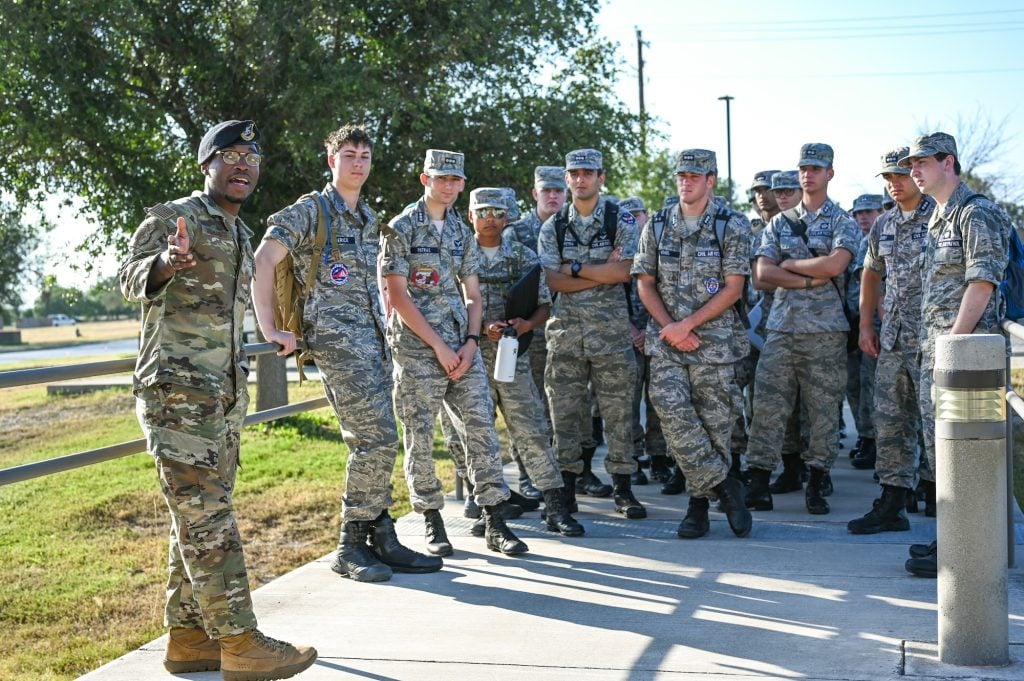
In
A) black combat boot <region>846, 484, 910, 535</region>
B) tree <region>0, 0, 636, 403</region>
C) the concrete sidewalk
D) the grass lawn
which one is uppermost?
tree <region>0, 0, 636, 403</region>

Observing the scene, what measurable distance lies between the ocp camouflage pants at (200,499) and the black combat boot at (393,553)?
1.77m

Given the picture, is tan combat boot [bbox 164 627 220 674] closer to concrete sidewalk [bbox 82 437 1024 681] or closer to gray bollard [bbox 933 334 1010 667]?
concrete sidewalk [bbox 82 437 1024 681]

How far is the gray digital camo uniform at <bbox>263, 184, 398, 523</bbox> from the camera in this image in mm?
5359

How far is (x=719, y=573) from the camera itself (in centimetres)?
553

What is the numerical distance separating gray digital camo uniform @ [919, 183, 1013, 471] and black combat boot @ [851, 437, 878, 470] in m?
3.04

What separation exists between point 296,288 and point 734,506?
2.73 meters

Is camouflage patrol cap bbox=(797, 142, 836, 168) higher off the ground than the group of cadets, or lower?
higher

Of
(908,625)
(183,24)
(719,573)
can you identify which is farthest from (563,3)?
(908,625)

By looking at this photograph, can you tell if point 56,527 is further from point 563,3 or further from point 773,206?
point 563,3

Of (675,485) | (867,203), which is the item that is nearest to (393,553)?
(675,485)

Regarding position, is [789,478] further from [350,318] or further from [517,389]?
[350,318]

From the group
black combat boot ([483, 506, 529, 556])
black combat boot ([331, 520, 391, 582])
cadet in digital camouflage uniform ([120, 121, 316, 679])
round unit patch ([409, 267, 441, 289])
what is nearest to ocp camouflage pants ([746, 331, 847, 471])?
black combat boot ([483, 506, 529, 556])

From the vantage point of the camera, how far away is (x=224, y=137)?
4023 mm

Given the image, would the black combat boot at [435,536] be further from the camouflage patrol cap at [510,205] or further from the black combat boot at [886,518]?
the black combat boot at [886,518]
